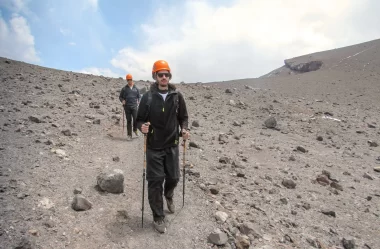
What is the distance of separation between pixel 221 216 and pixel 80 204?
7.84ft

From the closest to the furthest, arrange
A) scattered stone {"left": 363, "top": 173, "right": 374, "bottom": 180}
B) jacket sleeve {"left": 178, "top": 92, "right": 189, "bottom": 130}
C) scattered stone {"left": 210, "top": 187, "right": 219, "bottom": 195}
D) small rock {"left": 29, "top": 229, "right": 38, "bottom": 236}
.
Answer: small rock {"left": 29, "top": 229, "right": 38, "bottom": 236} → jacket sleeve {"left": 178, "top": 92, "right": 189, "bottom": 130} → scattered stone {"left": 210, "top": 187, "right": 219, "bottom": 195} → scattered stone {"left": 363, "top": 173, "right": 374, "bottom": 180}

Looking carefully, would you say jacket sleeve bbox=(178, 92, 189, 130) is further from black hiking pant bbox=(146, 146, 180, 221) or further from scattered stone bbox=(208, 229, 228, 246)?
scattered stone bbox=(208, 229, 228, 246)

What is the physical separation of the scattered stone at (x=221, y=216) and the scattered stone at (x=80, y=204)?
85.8 inches

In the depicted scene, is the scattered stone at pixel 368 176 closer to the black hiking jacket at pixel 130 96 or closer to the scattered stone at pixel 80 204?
the black hiking jacket at pixel 130 96

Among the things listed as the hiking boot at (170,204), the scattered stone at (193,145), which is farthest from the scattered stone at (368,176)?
the hiking boot at (170,204)

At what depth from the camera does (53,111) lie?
448 inches

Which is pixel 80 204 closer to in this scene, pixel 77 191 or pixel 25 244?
pixel 77 191

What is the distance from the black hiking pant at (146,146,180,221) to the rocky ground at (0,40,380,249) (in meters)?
0.43

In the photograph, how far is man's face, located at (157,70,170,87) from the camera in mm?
4316

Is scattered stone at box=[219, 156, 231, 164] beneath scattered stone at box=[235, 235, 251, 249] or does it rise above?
above

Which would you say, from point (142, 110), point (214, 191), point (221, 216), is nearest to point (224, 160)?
point (214, 191)

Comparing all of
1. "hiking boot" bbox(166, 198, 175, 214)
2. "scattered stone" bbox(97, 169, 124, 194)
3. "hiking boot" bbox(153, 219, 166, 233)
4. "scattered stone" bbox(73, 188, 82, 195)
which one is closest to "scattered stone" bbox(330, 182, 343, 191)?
"hiking boot" bbox(166, 198, 175, 214)

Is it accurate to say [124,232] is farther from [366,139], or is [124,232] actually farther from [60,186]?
[366,139]

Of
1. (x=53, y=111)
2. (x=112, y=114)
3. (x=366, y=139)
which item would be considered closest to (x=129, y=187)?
(x=53, y=111)
